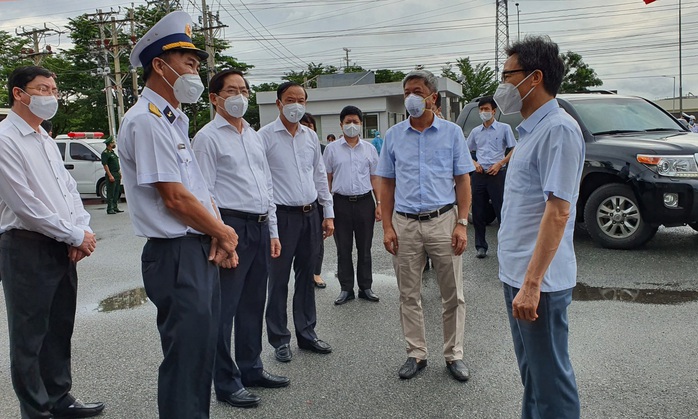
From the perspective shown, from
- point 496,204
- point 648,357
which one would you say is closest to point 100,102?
point 496,204

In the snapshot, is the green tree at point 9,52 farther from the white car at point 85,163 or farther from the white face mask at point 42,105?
the white face mask at point 42,105

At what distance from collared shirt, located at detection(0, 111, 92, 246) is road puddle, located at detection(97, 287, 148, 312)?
2601mm

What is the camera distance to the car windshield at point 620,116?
7477mm

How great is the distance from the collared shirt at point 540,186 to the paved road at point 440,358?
1.20 meters

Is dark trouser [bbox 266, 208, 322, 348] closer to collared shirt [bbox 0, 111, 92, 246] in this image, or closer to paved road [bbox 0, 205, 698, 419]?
paved road [bbox 0, 205, 698, 419]

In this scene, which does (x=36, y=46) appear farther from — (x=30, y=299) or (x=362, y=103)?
(x=30, y=299)

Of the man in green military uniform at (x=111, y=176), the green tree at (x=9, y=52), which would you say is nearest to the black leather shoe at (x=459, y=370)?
the man in green military uniform at (x=111, y=176)

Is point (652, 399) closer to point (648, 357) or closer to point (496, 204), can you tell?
point (648, 357)

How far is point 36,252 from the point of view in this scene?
3121mm

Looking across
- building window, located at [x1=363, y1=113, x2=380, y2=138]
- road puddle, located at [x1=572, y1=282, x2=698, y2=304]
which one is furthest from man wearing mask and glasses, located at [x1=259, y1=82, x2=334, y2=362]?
building window, located at [x1=363, y1=113, x2=380, y2=138]

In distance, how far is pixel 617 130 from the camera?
7.40 meters

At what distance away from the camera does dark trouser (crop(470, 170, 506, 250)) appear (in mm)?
7160

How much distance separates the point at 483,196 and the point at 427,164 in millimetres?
3718

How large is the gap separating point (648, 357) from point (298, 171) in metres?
2.84
